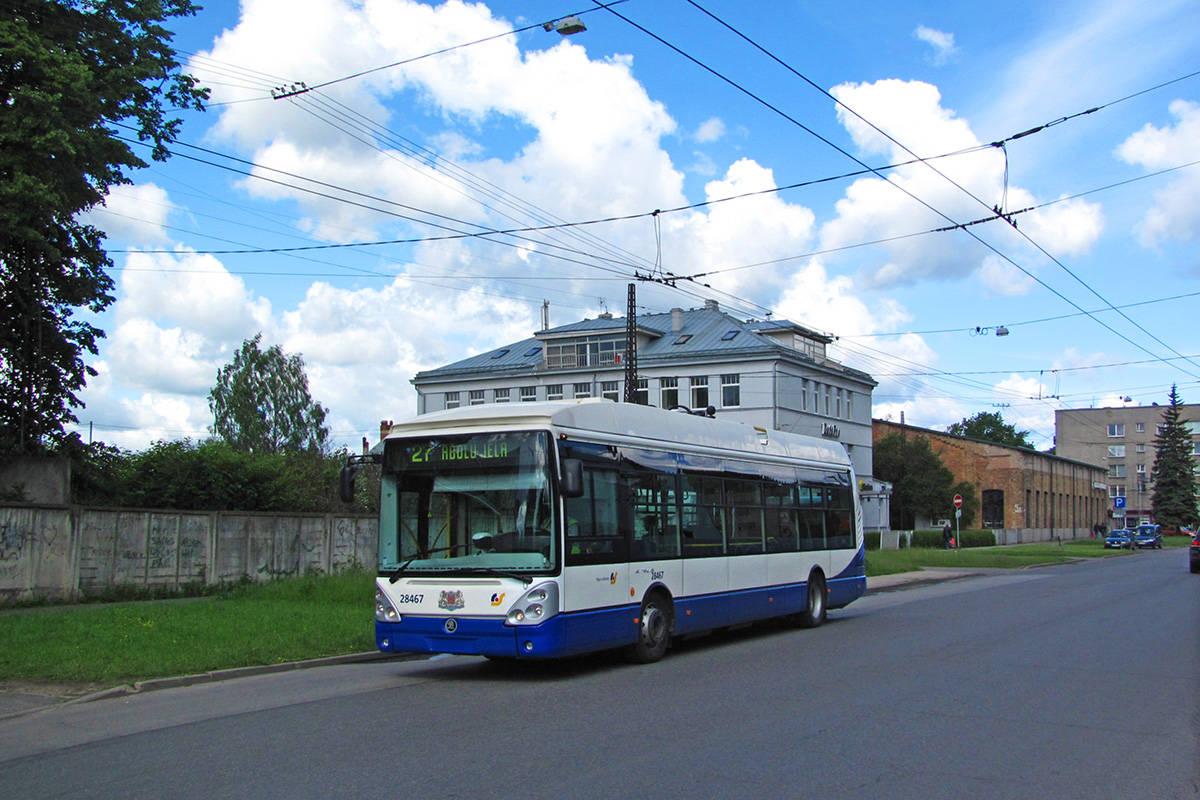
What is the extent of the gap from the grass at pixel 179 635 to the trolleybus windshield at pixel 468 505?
2.41m

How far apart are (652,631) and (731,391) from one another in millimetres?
43597

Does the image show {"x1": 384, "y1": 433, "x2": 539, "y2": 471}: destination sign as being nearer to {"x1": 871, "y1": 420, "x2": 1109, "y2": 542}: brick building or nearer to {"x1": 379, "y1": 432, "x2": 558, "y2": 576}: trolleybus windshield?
{"x1": 379, "y1": 432, "x2": 558, "y2": 576}: trolleybus windshield

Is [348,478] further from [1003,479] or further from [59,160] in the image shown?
[1003,479]

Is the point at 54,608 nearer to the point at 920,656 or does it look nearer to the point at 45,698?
the point at 45,698

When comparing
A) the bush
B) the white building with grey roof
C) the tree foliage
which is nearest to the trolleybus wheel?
the bush

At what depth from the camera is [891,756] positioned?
7.25 meters

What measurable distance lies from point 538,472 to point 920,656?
5.38m

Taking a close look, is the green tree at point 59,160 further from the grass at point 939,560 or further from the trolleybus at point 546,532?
Result: the grass at point 939,560

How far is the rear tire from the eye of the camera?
16.7 metres

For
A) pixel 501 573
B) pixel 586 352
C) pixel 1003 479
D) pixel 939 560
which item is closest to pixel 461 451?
pixel 501 573

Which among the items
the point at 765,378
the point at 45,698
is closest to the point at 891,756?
the point at 45,698

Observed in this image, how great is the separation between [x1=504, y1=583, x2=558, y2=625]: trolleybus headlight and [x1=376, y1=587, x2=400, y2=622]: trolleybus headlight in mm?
1397

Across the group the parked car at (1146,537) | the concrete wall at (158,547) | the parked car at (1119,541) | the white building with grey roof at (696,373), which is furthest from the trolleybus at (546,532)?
the parked car at (1146,537)

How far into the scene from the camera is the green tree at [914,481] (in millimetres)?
A: 67312
